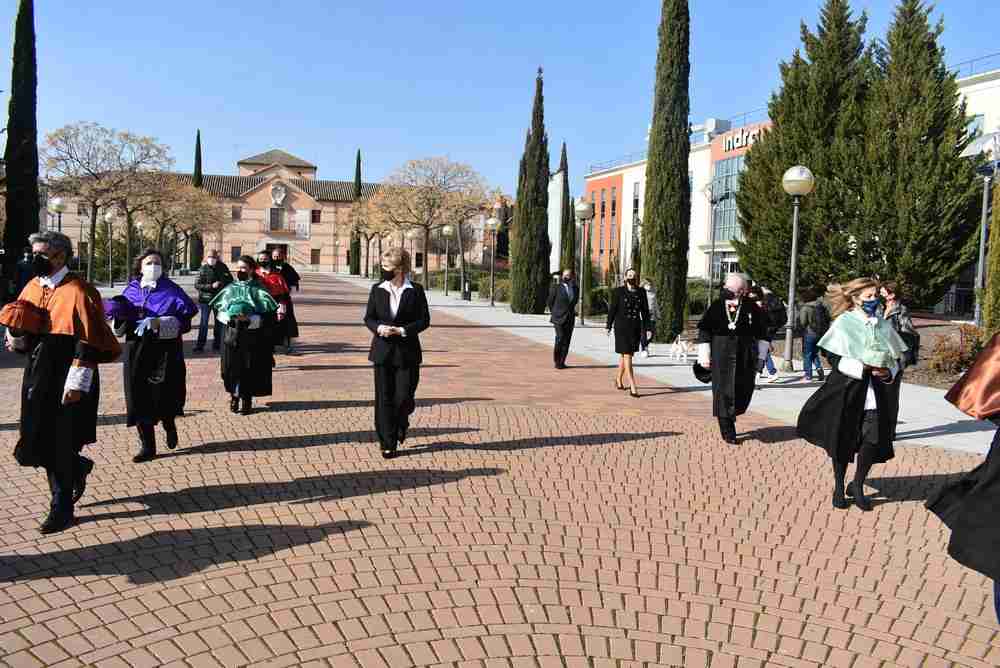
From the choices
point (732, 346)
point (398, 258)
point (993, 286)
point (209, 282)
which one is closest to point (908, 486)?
point (732, 346)

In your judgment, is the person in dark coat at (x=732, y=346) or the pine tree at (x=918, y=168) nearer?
the person in dark coat at (x=732, y=346)

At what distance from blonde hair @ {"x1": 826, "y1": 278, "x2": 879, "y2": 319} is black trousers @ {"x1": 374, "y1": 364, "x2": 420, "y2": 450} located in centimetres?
321

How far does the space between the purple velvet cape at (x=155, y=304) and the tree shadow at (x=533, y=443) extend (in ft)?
6.65

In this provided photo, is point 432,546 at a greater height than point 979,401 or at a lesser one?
lesser

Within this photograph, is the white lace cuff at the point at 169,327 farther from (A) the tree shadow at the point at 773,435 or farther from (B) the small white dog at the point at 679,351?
(B) the small white dog at the point at 679,351

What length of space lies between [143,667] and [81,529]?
1907 mm

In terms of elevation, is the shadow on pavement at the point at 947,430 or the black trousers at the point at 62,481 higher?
the black trousers at the point at 62,481

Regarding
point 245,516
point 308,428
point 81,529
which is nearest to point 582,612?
point 245,516

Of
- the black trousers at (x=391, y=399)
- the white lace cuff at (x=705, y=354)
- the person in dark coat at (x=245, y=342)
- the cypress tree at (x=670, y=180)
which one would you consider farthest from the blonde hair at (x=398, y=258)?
the cypress tree at (x=670, y=180)

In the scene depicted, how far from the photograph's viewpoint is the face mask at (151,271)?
252 inches

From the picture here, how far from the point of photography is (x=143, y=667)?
317 centimetres

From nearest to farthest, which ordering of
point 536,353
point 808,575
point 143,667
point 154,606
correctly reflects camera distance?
1. point 143,667
2. point 154,606
3. point 808,575
4. point 536,353

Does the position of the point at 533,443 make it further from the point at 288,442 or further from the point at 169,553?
the point at 169,553

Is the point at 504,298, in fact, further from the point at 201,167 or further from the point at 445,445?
the point at 201,167
